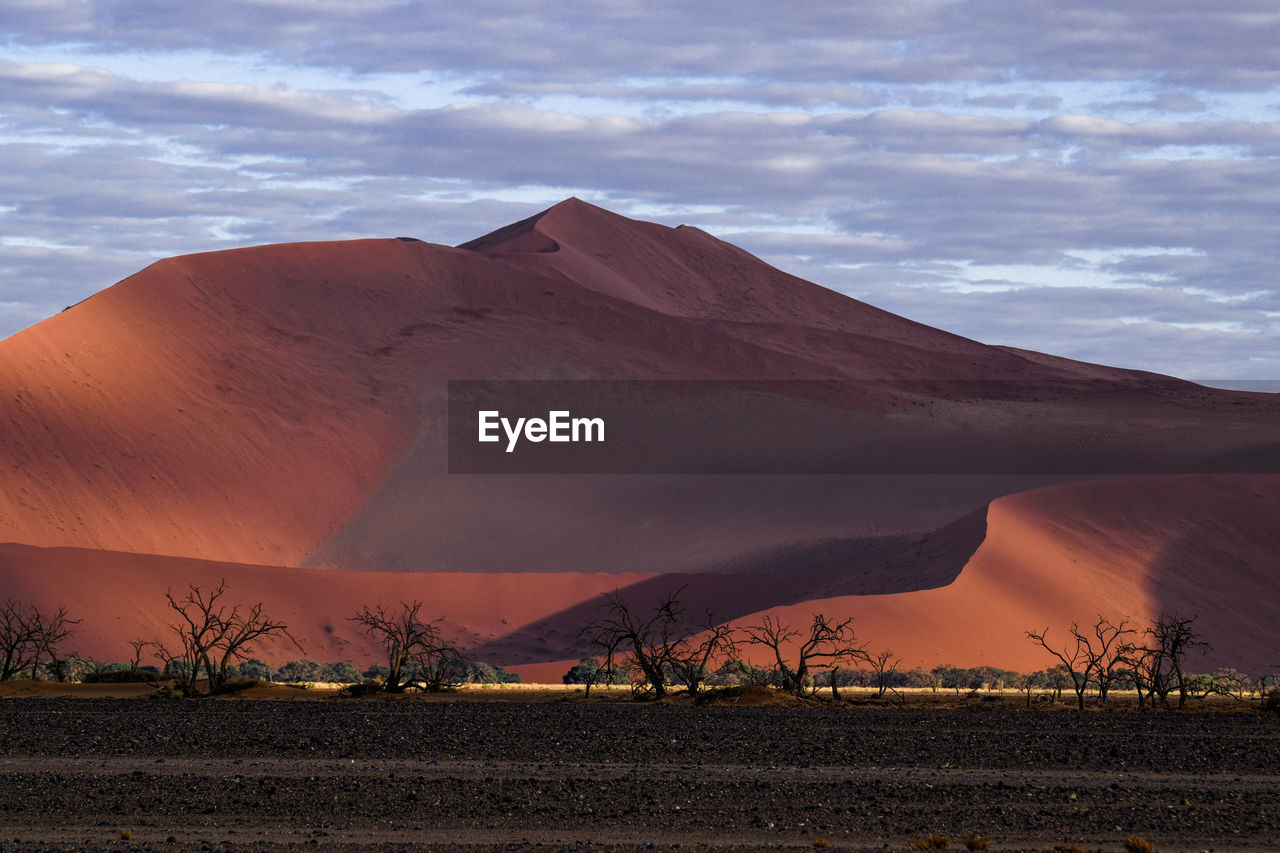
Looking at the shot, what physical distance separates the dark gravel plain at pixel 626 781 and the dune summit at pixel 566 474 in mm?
21911

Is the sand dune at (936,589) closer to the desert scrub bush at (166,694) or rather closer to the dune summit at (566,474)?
the dune summit at (566,474)

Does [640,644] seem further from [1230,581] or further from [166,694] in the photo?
[1230,581]

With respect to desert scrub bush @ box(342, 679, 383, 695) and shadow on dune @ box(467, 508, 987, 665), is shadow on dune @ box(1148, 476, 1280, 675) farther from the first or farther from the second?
desert scrub bush @ box(342, 679, 383, 695)

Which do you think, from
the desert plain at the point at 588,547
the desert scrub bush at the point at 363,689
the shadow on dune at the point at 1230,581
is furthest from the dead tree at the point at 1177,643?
the desert scrub bush at the point at 363,689

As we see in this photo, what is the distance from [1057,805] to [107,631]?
1398 inches

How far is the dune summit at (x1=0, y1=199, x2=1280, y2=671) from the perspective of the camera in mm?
46188

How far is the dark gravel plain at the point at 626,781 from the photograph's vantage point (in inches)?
444

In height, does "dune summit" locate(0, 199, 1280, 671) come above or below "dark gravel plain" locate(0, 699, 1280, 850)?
above

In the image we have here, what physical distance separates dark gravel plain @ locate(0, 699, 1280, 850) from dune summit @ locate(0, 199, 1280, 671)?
2191 centimetres

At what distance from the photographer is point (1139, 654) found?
4206 cm

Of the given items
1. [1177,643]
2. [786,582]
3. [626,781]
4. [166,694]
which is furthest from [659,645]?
[626,781]

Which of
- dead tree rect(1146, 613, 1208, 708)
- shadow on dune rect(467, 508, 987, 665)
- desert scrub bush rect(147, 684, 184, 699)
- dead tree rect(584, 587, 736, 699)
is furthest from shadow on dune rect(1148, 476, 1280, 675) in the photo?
desert scrub bush rect(147, 684, 184, 699)

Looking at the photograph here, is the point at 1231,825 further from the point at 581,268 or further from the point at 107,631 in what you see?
the point at 581,268

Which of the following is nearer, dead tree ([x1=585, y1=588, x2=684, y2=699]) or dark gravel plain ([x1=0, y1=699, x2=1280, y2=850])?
dark gravel plain ([x1=0, y1=699, x2=1280, y2=850])
